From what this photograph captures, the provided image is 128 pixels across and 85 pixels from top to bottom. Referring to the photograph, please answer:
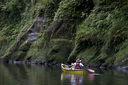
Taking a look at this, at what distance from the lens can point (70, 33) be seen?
31.0m

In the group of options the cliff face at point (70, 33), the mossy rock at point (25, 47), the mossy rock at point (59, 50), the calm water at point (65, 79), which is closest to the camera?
the calm water at point (65, 79)

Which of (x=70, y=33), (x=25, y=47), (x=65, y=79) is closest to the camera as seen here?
(x=65, y=79)

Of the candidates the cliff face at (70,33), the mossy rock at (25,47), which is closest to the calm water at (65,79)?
the cliff face at (70,33)

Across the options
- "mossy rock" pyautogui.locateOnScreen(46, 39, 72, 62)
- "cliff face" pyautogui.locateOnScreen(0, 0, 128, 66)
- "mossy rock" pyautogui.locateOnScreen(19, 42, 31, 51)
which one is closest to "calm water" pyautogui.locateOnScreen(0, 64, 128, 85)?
"cliff face" pyautogui.locateOnScreen(0, 0, 128, 66)

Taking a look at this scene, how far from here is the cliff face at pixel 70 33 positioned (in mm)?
22938

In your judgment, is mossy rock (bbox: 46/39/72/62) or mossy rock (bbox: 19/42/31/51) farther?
mossy rock (bbox: 19/42/31/51)

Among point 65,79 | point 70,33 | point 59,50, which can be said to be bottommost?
point 65,79

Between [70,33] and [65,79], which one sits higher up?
[70,33]

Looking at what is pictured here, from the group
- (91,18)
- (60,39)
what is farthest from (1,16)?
(91,18)

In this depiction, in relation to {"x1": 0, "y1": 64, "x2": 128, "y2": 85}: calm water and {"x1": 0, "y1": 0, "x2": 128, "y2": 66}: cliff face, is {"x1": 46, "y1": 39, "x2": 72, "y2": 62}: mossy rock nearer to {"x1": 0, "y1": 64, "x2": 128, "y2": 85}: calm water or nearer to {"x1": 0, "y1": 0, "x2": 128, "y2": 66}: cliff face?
{"x1": 0, "y1": 0, "x2": 128, "y2": 66}: cliff face

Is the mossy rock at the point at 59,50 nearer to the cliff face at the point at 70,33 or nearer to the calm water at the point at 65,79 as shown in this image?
the cliff face at the point at 70,33

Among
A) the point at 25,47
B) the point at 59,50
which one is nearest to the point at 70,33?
the point at 59,50

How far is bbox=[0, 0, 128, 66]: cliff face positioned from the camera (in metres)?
22.9

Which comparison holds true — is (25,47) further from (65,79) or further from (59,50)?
(65,79)
